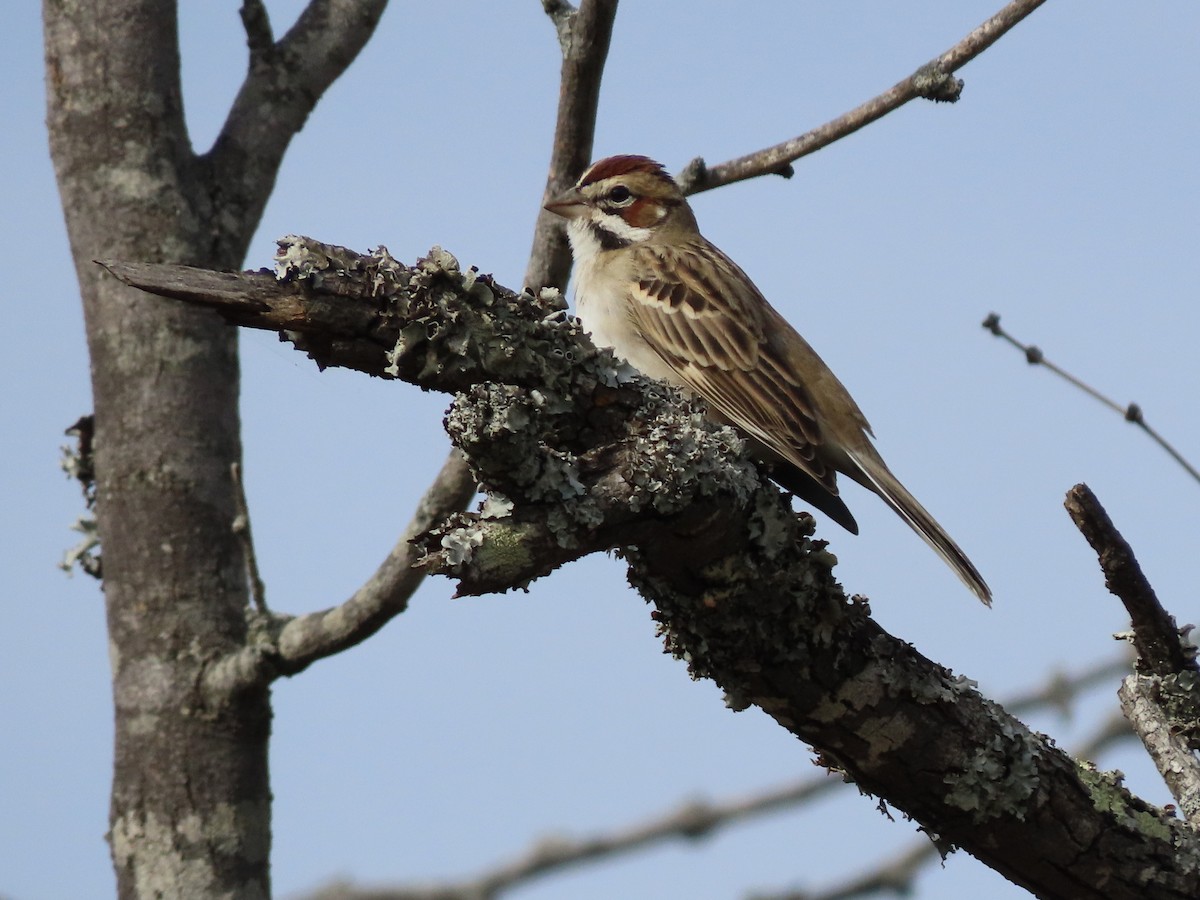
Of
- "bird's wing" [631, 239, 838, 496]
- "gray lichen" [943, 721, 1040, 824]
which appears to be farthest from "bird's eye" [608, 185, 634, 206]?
"gray lichen" [943, 721, 1040, 824]

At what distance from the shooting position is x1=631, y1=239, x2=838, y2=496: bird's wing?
5.43 metres

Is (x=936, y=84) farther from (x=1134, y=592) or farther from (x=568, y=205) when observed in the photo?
(x=1134, y=592)

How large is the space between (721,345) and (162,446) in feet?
6.91

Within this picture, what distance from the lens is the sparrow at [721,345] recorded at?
5383 mm

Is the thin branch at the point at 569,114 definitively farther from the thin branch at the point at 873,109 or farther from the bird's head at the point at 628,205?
the bird's head at the point at 628,205

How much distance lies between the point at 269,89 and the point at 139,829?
2.91 m

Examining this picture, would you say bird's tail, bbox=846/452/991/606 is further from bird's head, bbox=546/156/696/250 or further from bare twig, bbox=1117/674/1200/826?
bird's head, bbox=546/156/696/250

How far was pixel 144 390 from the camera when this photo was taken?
5.41 m

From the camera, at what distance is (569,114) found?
509cm

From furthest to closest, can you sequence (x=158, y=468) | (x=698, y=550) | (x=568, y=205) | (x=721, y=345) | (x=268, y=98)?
(x=268, y=98), (x=721, y=345), (x=568, y=205), (x=158, y=468), (x=698, y=550)

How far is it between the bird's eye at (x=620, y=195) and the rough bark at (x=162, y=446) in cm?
146

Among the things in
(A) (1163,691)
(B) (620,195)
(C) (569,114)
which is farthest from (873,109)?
Result: (A) (1163,691)

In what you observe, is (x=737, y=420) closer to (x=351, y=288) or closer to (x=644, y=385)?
(x=644, y=385)

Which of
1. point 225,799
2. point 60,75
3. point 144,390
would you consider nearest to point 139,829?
point 225,799
